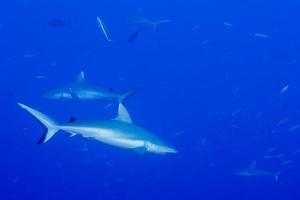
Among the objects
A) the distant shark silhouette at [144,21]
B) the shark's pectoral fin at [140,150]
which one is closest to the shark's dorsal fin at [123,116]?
the shark's pectoral fin at [140,150]

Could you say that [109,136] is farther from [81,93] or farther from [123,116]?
[81,93]

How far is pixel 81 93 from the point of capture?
309 inches

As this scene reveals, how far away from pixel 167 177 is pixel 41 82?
9514mm

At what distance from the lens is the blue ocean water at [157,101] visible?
25.0 metres

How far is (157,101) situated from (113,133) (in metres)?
22.5

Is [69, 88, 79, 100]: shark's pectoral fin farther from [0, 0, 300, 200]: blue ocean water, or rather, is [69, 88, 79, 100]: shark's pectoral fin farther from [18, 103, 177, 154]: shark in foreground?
[0, 0, 300, 200]: blue ocean water

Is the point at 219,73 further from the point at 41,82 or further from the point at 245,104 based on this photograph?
the point at 41,82

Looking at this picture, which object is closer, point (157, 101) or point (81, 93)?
point (81, 93)

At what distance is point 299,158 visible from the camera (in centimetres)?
2944

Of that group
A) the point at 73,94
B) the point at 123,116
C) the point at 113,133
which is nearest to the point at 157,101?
the point at 73,94

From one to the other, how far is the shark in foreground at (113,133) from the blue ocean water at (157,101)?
48.3 feet

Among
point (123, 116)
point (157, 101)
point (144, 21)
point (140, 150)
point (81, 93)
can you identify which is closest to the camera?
point (140, 150)

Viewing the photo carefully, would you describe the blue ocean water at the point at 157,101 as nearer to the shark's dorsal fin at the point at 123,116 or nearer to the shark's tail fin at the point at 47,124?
the shark's dorsal fin at the point at 123,116

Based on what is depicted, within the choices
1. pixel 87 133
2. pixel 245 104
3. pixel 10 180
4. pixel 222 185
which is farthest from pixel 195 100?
pixel 87 133
